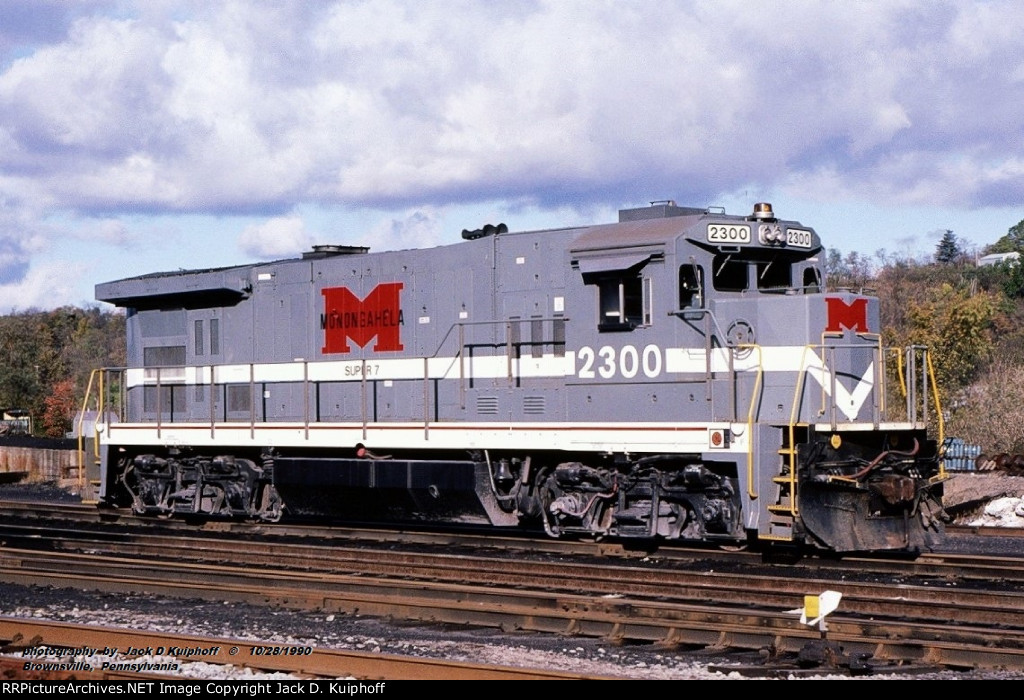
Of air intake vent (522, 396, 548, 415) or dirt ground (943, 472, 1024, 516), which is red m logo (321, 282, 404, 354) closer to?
air intake vent (522, 396, 548, 415)

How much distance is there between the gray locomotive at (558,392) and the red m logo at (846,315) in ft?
0.10

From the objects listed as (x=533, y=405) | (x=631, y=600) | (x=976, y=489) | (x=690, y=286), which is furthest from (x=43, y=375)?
(x=631, y=600)

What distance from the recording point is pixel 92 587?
35.6 ft

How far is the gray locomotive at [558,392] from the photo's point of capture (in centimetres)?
1144

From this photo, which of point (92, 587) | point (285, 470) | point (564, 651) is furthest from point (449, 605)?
point (285, 470)

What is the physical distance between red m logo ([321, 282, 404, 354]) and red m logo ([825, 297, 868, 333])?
510 centimetres

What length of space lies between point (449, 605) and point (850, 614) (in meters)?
2.91

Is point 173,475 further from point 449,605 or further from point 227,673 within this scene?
point 227,673

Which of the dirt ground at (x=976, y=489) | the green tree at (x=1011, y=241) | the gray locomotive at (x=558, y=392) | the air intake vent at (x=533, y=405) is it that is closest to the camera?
the gray locomotive at (x=558, y=392)

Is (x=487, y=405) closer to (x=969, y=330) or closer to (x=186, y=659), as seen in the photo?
(x=186, y=659)

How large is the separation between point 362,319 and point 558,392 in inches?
122

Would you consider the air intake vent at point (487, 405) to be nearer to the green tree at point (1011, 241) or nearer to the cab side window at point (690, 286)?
the cab side window at point (690, 286)

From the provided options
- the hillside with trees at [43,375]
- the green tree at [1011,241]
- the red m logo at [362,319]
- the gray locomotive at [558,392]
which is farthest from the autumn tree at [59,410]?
the green tree at [1011,241]

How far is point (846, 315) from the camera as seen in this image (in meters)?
11.7
